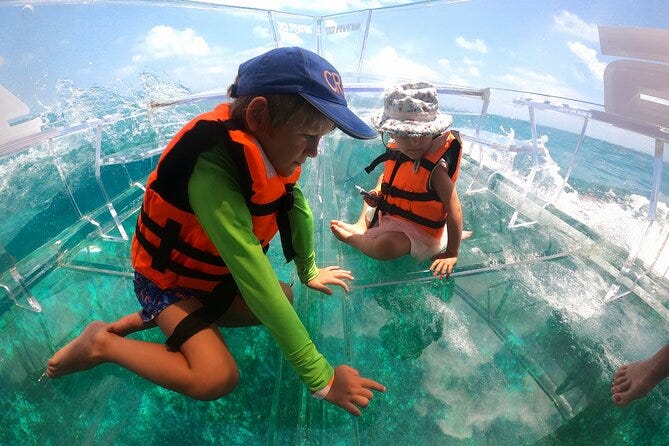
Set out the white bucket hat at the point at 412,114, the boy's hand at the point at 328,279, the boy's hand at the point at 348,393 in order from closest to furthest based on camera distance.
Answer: the boy's hand at the point at 348,393, the boy's hand at the point at 328,279, the white bucket hat at the point at 412,114

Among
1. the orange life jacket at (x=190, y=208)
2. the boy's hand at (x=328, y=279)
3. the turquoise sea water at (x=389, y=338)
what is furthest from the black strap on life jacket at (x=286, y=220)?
the turquoise sea water at (x=389, y=338)

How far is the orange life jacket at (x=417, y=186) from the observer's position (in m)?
2.03

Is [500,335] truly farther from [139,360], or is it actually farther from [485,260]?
[139,360]

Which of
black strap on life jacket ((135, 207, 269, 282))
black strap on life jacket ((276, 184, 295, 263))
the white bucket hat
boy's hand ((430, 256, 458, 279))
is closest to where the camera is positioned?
black strap on life jacket ((135, 207, 269, 282))

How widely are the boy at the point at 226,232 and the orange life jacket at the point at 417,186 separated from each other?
36.3 inches

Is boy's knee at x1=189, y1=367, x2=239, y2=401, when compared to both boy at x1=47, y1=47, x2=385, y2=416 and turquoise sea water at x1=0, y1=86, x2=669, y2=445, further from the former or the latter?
turquoise sea water at x1=0, y1=86, x2=669, y2=445

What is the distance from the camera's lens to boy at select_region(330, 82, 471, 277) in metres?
1.93

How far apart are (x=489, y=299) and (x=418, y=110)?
3.31 ft

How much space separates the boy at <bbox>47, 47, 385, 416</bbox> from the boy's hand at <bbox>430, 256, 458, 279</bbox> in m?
0.88

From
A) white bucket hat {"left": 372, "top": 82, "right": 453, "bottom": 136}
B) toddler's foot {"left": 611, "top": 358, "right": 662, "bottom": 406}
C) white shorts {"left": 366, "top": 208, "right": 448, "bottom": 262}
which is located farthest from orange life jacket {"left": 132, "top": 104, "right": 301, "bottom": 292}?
toddler's foot {"left": 611, "top": 358, "right": 662, "bottom": 406}

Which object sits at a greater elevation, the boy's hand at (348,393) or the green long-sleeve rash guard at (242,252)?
the green long-sleeve rash guard at (242,252)

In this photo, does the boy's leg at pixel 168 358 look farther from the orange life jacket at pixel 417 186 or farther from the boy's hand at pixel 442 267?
the orange life jacket at pixel 417 186

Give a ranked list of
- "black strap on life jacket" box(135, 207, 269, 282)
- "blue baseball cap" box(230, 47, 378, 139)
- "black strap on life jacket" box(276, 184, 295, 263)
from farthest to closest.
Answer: "black strap on life jacket" box(276, 184, 295, 263), "black strap on life jacket" box(135, 207, 269, 282), "blue baseball cap" box(230, 47, 378, 139)

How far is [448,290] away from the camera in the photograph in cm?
194
